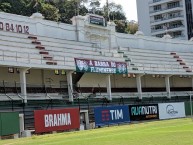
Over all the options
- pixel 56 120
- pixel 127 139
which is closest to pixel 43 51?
pixel 56 120

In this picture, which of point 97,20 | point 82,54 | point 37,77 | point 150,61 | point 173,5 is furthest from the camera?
point 173,5

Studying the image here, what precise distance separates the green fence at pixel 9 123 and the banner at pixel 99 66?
573 inches

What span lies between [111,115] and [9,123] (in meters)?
13.3

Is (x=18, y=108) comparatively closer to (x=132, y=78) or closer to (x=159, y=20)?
(x=132, y=78)

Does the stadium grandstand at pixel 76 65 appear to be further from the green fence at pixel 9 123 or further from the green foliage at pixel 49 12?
the green foliage at pixel 49 12

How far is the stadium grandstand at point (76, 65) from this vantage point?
3991 centimetres

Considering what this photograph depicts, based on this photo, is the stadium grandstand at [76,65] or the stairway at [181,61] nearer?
the stadium grandstand at [76,65]

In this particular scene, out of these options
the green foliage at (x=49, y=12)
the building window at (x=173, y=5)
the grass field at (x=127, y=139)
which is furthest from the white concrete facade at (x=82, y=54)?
the building window at (x=173, y=5)

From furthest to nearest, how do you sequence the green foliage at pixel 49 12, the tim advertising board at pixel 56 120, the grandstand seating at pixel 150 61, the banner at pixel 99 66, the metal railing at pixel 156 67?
the green foliage at pixel 49 12 → the grandstand seating at pixel 150 61 → the metal railing at pixel 156 67 → the banner at pixel 99 66 → the tim advertising board at pixel 56 120

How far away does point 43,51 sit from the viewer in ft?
146

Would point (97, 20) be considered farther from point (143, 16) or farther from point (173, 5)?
point (143, 16)

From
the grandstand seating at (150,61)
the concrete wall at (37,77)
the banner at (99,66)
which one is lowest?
the concrete wall at (37,77)

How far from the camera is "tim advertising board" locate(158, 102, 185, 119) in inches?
1901

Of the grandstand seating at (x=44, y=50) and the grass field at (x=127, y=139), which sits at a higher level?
the grandstand seating at (x=44, y=50)
